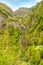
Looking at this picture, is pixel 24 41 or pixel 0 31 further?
pixel 0 31

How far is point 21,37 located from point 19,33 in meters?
2.29

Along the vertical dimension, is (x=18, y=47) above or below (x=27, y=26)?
below

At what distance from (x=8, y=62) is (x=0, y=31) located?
677 inches

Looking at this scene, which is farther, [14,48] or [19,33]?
[19,33]

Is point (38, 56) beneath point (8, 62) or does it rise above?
above

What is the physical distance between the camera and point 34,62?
25812 millimetres

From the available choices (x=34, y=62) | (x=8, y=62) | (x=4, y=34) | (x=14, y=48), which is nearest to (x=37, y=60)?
(x=34, y=62)

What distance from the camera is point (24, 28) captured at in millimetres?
49562

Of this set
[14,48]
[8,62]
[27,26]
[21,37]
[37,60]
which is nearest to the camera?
[37,60]

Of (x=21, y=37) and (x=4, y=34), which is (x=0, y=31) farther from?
(x=21, y=37)

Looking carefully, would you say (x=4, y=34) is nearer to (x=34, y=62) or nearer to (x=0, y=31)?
(x=0, y=31)

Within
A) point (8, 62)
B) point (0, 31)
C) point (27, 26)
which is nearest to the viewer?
point (8, 62)

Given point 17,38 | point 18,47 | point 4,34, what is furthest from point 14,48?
point 4,34

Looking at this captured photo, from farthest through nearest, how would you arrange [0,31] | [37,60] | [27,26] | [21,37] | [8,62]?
[27,26], [0,31], [21,37], [8,62], [37,60]
